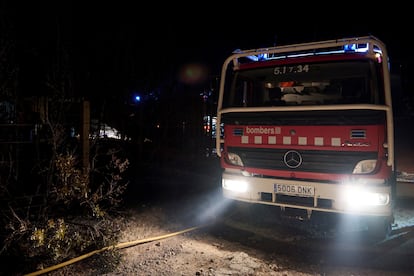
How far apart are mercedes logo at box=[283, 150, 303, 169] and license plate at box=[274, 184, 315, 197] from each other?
0.27m

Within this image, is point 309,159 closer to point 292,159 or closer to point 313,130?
point 292,159

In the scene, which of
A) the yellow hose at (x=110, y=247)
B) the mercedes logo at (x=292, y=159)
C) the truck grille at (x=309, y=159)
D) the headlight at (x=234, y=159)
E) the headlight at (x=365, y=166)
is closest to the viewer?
the yellow hose at (x=110, y=247)

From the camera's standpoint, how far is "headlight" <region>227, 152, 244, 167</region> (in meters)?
5.37

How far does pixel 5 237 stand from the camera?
4.53m

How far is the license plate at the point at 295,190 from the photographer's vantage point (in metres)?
4.79

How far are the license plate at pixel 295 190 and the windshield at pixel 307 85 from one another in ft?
3.91

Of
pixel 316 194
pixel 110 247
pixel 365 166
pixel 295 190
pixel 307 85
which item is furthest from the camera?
pixel 307 85

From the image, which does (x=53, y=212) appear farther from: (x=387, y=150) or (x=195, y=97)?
(x=195, y=97)

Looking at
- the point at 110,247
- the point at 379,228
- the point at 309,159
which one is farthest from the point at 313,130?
the point at 110,247

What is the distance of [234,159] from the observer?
5.44 m

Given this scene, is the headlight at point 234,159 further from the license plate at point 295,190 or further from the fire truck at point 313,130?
the license plate at point 295,190

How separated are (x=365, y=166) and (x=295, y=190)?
94 centimetres

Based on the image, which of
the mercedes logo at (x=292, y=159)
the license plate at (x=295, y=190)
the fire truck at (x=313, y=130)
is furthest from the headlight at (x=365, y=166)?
the mercedes logo at (x=292, y=159)

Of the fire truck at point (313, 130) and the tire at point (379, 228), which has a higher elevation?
the fire truck at point (313, 130)
